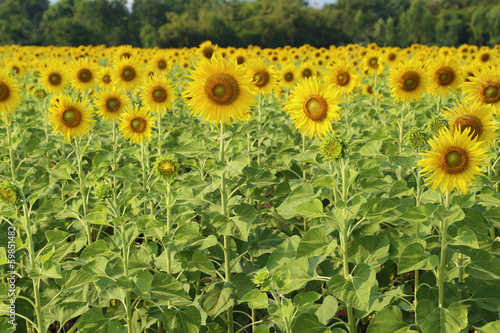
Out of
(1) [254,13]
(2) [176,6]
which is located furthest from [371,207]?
(2) [176,6]

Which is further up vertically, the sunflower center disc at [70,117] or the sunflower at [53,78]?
the sunflower at [53,78]

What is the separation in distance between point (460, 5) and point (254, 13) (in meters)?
41.0

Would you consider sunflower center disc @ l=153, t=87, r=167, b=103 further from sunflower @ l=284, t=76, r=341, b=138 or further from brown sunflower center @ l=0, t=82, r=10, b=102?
sunflower @ l=284, t=76, r=341, b=138

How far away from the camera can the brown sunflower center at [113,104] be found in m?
5.70

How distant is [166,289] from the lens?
9.57 feet

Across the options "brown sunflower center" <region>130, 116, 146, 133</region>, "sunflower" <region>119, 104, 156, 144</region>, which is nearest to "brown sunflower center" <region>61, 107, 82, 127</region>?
"sunflower" <region>119, 104, 156, 144</region>

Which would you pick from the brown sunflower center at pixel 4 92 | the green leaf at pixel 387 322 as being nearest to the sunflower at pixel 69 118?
the brown sunflower center at pixel 4 92

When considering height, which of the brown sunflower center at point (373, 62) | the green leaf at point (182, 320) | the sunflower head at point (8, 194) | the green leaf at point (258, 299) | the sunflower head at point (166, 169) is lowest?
the green leaf at point (182, 320)

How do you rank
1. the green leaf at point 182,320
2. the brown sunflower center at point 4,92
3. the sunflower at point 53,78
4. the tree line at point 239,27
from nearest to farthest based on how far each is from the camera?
the green leaf at point 182,320
the brown sunflower center at point 4,92
the sunflower at point 53,78
the tree line at point 239,27

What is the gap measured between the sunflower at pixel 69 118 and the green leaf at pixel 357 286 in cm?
359

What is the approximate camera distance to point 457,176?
2.71m

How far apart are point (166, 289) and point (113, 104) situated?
11.3 ft

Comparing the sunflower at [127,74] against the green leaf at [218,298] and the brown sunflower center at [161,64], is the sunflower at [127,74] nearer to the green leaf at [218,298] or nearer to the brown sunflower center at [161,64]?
the brown sunflower center at [161,64]

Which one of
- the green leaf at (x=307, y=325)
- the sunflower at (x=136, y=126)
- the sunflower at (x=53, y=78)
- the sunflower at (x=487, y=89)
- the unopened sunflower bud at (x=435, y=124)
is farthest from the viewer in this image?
the sunflower at (x=53, y=78)
